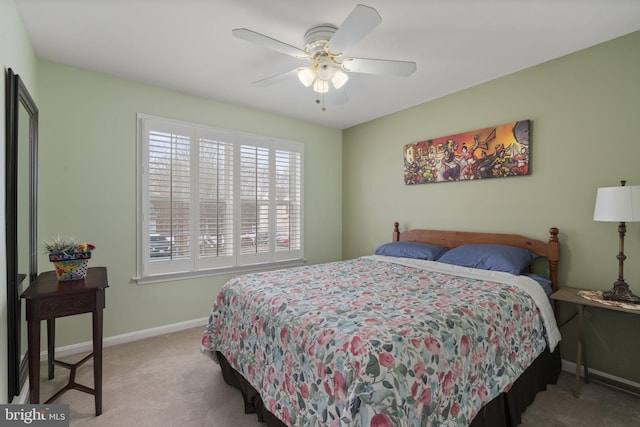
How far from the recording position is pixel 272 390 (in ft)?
5.43

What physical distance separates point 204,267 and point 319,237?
5.48 feet

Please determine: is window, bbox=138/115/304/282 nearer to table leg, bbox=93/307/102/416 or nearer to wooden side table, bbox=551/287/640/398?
table leg, bbox=93/307/102/416

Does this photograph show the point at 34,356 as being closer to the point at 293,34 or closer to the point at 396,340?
the point at 396,340

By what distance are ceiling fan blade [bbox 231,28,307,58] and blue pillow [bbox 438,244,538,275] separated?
2147mm

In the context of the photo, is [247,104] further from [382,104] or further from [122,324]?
[122,324]

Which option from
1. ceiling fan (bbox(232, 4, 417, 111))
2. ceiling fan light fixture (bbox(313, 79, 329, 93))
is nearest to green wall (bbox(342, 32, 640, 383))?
ceiling fan (bbox(232, 4, 417, 111))

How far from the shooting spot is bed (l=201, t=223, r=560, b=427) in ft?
4.11

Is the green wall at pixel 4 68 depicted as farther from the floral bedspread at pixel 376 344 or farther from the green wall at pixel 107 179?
the floral bedspread at pixel 376 344

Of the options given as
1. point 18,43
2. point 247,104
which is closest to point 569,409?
point 247,104

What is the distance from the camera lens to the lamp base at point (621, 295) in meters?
2.03

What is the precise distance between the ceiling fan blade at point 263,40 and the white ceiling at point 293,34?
0.62 ft

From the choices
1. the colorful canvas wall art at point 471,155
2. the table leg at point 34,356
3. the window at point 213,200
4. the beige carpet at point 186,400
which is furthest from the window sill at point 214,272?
the colorful canvas wall art at point 471,155

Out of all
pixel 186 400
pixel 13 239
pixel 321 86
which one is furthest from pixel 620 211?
pixel 13 239

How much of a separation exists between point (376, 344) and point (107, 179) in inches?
114
